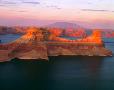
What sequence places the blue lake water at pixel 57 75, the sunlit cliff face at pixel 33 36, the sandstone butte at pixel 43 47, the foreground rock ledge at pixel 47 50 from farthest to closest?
1. the sunlit cliff face at pixel 33 36
2. the sandstone butte at pixel 43 47
3. the foreground rock ledge at pixel 47 50
4. the blue lake water at pixel 57 75

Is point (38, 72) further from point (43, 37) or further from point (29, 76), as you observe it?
point (43, 37)

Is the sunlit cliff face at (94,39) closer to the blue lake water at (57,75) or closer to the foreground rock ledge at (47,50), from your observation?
the foreground rock ledge at (47,50)

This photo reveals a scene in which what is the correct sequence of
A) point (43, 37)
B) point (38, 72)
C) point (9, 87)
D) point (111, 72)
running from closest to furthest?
1. point (9, 87)
2. point (38, 72)
3. point (111, 72)
4. point (43, 37)

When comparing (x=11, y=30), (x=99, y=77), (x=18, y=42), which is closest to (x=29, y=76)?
(x=99, y=77)

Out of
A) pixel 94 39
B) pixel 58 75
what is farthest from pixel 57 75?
pixel 94 39

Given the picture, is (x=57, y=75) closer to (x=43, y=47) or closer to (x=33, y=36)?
(x=43, y=47)

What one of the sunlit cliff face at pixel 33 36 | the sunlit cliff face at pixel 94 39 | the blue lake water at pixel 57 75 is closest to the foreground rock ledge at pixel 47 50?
the sunlit cliff face at pixel 33 36

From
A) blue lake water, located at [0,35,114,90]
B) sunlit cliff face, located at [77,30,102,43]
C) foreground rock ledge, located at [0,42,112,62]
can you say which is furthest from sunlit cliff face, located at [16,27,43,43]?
sunlit cliff face, located at [77,30,102,43]
